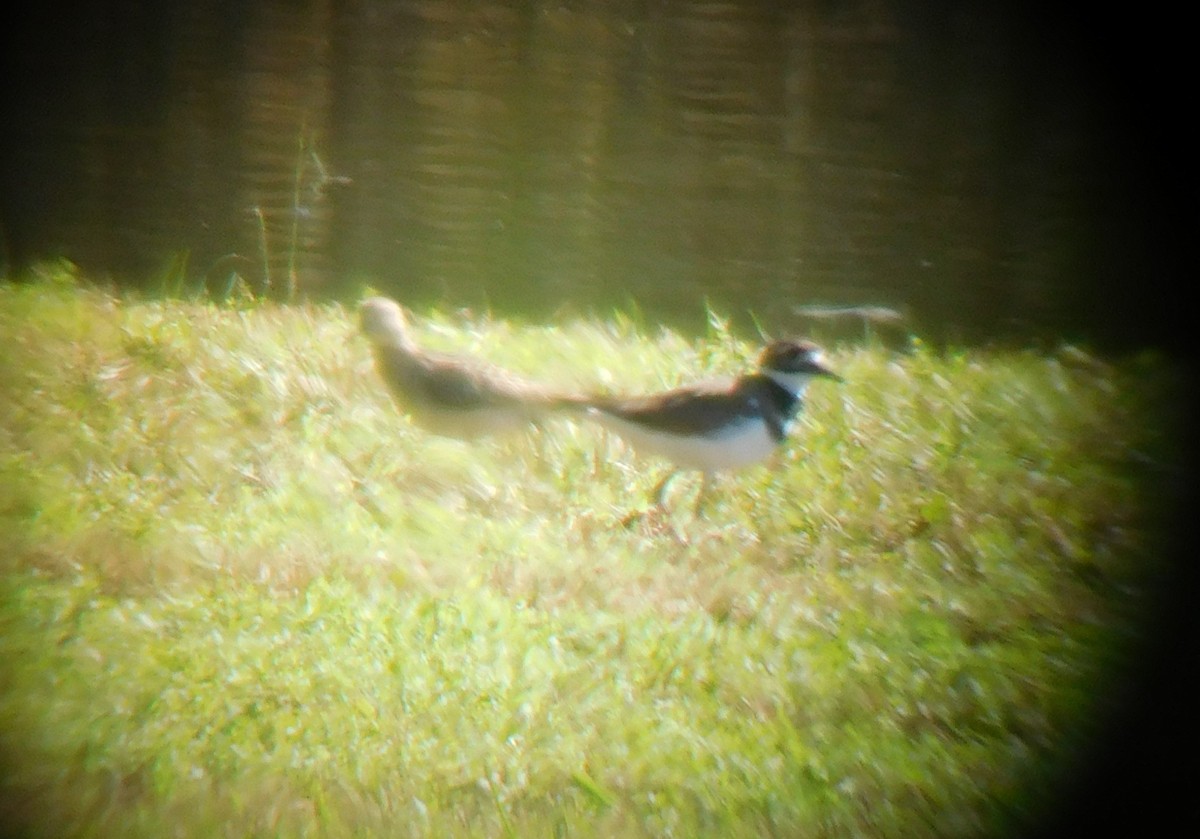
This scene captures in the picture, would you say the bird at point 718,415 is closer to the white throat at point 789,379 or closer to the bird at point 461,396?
the white throat at point 789,379

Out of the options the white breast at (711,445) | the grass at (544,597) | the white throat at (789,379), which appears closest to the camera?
the grass at (544,597)

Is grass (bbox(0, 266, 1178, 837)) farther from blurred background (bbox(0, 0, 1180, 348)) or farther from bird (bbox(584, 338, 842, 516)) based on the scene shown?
blurred background (bbox(0, 0, 1180, 348))

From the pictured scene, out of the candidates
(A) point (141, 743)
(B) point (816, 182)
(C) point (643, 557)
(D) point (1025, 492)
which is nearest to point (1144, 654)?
(D) point (1025, 492)

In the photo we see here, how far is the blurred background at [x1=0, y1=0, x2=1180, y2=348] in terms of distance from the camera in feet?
22.9

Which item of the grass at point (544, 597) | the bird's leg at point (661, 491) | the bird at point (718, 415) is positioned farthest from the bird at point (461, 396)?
the bird's leg at point (661, 491)

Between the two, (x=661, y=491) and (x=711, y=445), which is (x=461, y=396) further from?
(x=711, y=445)

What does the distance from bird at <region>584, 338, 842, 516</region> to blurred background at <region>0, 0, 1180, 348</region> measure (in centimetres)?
192

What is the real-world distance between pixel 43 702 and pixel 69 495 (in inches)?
51.9

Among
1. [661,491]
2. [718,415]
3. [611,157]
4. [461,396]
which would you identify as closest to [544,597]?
[661,491]

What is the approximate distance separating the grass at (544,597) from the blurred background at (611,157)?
3.67 feet

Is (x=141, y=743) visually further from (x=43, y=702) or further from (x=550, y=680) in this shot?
(x=550, y=680)

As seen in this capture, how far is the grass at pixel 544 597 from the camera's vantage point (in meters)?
3.53

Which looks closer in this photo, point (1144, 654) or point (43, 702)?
point (43, 702)

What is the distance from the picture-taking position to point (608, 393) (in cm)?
561
